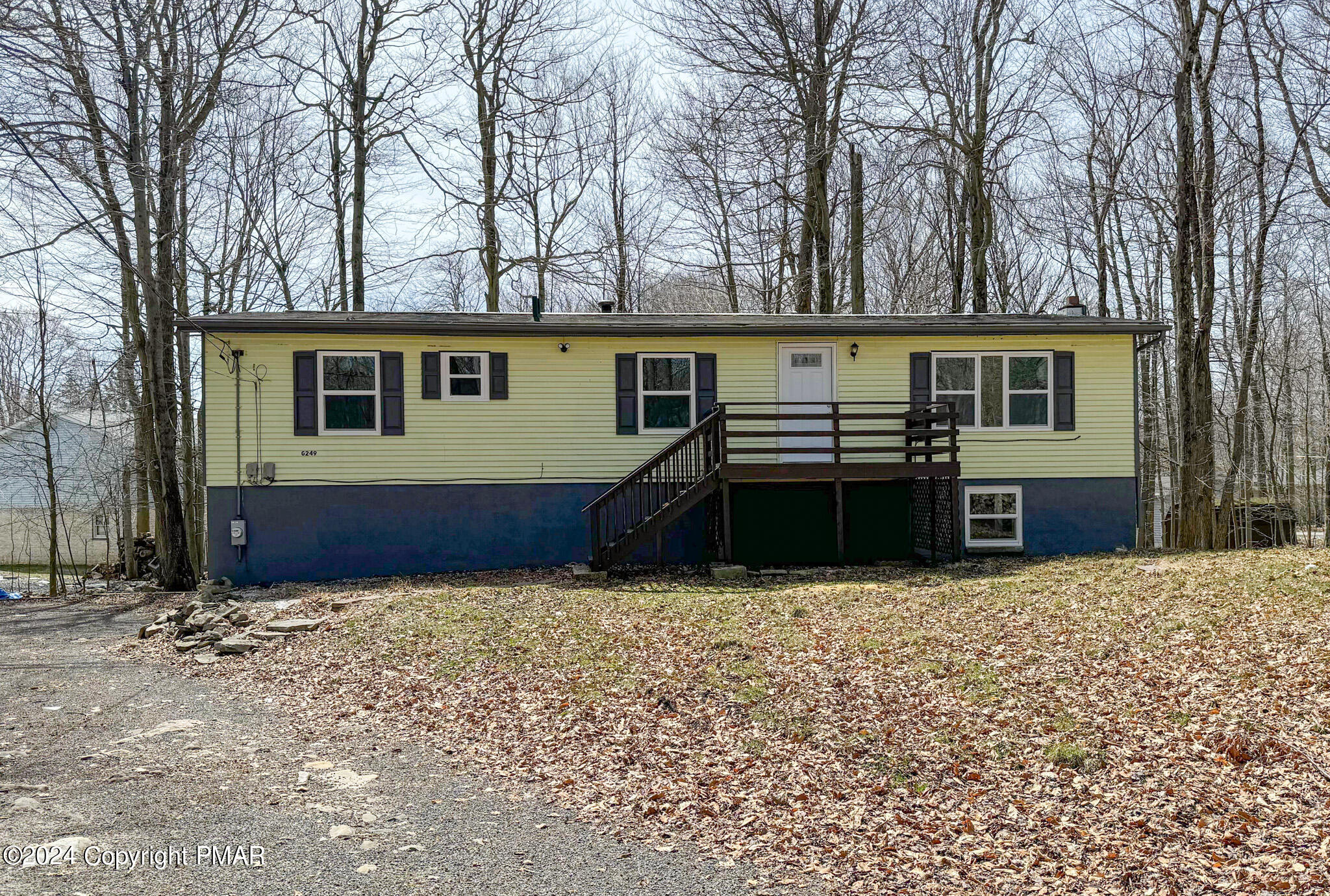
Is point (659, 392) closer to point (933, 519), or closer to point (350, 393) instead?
point (933, 519)

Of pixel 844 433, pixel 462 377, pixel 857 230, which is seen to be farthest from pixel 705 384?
pixel 857 230

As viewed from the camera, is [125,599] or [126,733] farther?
[125,599]

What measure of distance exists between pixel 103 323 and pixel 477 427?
908 centimetres

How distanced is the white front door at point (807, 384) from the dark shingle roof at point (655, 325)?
343 mm

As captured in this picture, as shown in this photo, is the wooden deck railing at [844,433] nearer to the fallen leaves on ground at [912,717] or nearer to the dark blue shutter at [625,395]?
the dark blue shutter at [625,395]

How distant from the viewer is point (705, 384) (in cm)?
1482

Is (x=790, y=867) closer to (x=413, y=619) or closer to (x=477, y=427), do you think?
(x=413, y=619)

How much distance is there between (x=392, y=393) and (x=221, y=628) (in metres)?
4.90

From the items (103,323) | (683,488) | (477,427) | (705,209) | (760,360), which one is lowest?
(683,488)

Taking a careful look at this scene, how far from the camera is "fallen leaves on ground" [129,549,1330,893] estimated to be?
14.6 feet

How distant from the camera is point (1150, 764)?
514cm

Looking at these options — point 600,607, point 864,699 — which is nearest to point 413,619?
point 600,607

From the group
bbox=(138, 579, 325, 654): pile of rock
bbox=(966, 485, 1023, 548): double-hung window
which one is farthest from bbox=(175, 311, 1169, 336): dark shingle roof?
bbox=(138, 579, 325, 654): pile of rock

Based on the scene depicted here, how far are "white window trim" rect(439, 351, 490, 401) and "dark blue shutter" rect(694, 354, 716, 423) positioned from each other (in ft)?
10.8
